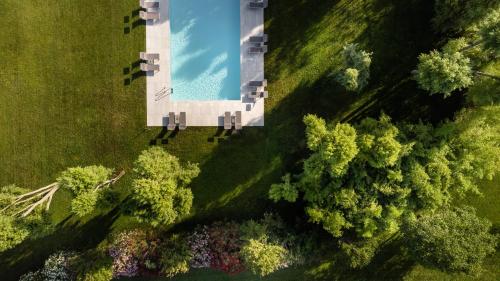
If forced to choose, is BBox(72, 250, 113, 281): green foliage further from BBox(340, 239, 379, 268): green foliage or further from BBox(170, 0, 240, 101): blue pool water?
BBox(340, 239, 379, 268): green foliage

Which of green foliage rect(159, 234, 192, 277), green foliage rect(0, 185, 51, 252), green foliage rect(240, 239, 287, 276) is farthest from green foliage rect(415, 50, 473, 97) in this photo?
green foliage rect(0, 185, 51, 252)

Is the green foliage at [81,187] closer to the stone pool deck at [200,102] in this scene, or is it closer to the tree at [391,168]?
the stone pool deck at [200,102]

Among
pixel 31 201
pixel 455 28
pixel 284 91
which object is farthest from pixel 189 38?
pixel 455 28

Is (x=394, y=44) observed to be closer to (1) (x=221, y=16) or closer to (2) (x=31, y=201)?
(1) (x=221, y=16)

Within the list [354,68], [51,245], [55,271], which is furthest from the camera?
[51,245]

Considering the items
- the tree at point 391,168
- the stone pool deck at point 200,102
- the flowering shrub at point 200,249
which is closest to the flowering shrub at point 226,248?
the flowering shrub at point 200,249

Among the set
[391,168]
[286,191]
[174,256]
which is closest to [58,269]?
[174,256]

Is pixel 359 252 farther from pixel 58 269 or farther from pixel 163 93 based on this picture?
pixel 58 269
